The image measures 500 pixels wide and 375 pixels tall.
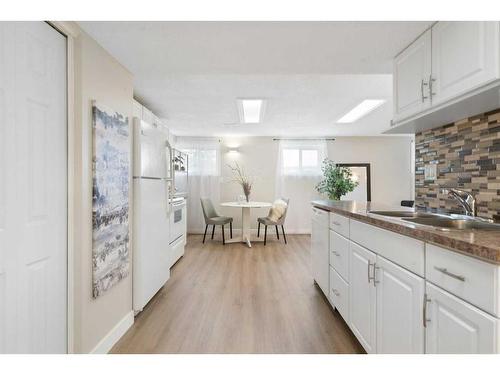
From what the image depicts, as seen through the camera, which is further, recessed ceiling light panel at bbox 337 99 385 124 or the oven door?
recessed ceiling light panel at bbox 337 99 385 124

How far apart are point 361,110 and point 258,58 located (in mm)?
2680

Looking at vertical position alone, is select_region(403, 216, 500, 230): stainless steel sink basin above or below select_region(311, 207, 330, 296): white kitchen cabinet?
above

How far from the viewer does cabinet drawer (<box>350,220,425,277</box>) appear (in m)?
1.18

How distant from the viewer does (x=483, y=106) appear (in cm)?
153

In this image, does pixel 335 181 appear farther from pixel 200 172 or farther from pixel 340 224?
pixel 340 224

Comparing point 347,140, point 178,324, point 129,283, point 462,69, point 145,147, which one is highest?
point 347,140

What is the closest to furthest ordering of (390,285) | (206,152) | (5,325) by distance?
(5,325) → (390,285) → (206,152)

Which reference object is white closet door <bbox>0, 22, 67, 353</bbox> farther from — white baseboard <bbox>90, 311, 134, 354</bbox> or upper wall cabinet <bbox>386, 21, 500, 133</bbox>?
upper wall cabinet <bbox>386, 21, 500, 133</bbox>

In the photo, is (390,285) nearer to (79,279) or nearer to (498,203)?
(498,203)

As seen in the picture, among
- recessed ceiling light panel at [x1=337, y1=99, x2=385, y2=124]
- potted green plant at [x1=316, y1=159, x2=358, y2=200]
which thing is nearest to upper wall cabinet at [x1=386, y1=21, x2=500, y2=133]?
recessed ceiling light panel at [x1=337, y1=99, x2=385, y2=124]

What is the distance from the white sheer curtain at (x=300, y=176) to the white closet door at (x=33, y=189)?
507cm

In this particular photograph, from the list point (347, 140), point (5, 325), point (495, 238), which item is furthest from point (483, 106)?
point (347, 140)

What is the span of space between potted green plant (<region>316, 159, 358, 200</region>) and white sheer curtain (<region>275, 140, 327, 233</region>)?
0.18 metres

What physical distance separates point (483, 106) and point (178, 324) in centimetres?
250
